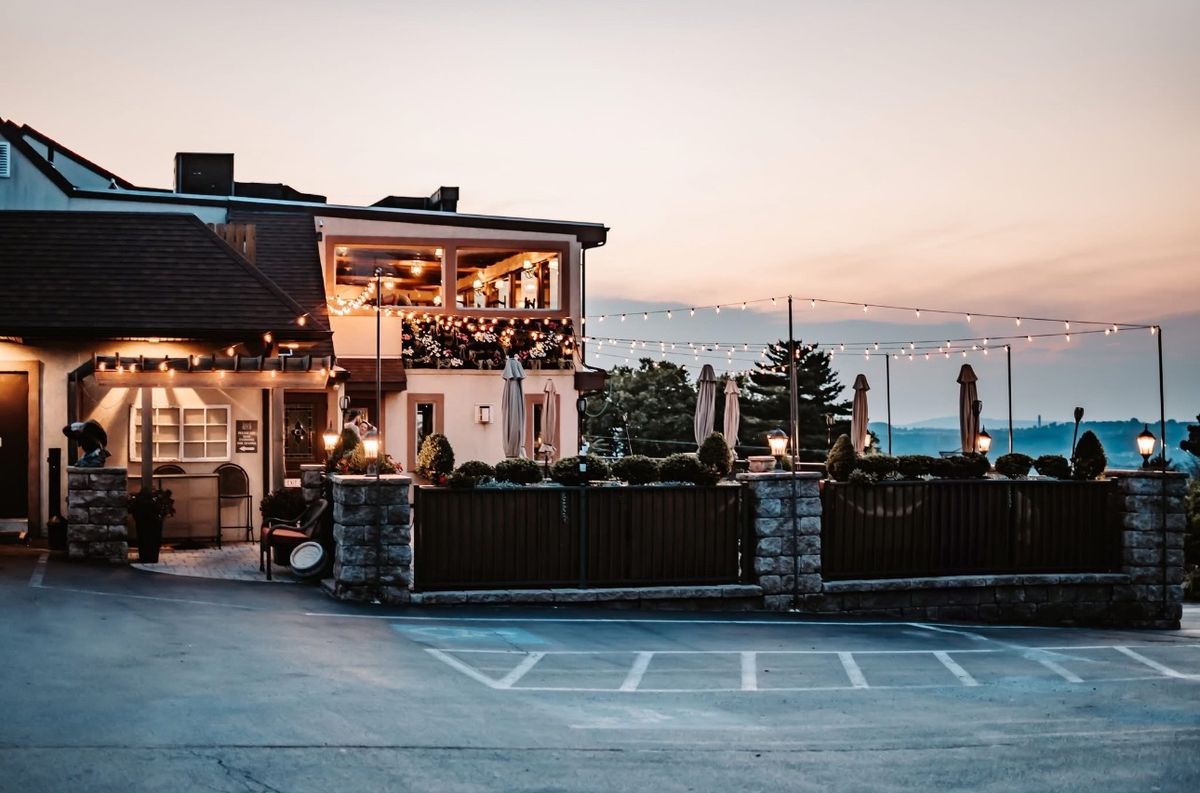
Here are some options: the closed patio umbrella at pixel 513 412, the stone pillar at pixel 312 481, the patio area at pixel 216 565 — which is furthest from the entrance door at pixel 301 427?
the stone pillar at pixel 312 481

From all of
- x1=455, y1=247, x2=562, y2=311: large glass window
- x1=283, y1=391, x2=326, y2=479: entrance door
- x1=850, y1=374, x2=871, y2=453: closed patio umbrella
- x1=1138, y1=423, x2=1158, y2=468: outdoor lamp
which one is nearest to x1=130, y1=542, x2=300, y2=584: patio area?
x1=283, y1=391, x2=326, y2=479: entrance door

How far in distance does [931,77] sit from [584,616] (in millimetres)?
12328

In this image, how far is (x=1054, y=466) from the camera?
1772 centimetres

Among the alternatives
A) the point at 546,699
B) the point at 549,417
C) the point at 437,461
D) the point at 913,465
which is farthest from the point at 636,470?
the point at 549,417

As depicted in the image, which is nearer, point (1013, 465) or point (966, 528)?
point (966, 528)

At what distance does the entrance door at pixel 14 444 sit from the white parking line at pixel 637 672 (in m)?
11.7

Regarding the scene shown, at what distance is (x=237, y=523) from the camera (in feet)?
65.5

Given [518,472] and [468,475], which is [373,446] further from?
[518,472]

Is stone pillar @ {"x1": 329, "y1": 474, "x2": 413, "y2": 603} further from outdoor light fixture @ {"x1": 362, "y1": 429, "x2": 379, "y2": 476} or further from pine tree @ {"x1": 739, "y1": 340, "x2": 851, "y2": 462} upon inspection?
pine tree @ {"x1": 739, "y1": 340, "x2": 851, "y2": 462}

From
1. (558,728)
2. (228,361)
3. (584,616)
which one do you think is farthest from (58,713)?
(228,361)

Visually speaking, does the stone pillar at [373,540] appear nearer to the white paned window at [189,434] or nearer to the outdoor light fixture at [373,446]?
the outdoor light fixture at [373,446]

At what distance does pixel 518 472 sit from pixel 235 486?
6698 millimetres

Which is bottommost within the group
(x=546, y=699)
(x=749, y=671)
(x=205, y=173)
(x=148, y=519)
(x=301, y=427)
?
(x=749, y=671)

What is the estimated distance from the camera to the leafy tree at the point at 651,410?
56062mm
